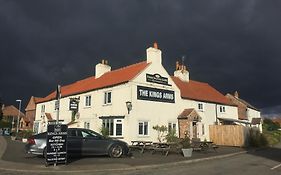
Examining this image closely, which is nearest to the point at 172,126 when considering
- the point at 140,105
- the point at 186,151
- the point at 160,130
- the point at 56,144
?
the point at 160,130

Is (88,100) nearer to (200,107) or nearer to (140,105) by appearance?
(140,105)

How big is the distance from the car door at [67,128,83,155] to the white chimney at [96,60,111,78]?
19811mm

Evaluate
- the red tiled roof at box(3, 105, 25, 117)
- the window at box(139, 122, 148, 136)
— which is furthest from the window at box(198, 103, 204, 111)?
the red tiled roof at box(3, 105, 25, 117)

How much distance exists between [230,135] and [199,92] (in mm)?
7895

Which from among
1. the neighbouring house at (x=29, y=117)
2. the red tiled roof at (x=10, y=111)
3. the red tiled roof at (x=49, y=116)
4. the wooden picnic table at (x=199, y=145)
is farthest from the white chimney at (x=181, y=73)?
the red tiled roof at (x=10, y=111)

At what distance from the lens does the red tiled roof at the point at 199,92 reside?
34150 mm

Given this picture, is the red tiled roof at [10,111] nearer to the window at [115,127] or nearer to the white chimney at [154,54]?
the window at [115,127]

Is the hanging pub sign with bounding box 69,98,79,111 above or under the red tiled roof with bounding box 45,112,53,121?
above

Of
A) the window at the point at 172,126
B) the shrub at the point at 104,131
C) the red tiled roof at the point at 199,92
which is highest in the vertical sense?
the red tiled roof at the point at 199,92

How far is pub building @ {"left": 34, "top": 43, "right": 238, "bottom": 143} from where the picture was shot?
1046 inches

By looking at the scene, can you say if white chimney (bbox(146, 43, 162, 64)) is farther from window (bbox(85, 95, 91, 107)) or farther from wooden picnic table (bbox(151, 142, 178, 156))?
wooden picnic table (bbox(151, 142, 178, 156))

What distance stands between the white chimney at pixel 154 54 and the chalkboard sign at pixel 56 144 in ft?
56.2

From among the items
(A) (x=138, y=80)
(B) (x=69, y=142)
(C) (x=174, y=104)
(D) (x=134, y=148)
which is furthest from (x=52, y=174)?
(C) (x=174, y=104)

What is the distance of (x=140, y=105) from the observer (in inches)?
1061
